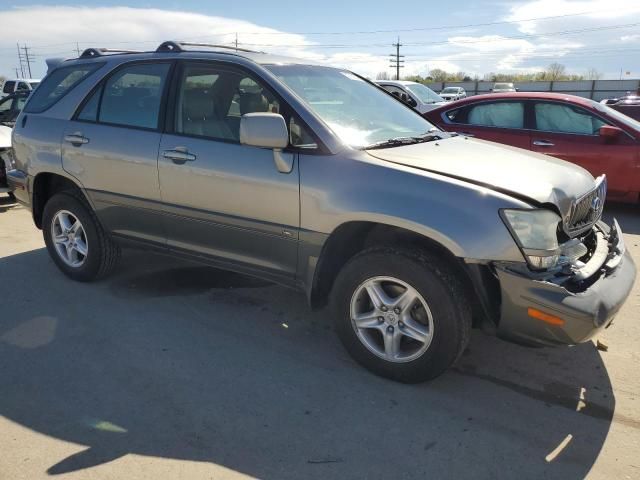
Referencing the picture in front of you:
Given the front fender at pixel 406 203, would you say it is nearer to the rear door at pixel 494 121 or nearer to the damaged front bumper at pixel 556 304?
the damaged front bumper at pixel 556 304

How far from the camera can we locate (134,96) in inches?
166

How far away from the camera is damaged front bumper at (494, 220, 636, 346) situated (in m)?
2.65

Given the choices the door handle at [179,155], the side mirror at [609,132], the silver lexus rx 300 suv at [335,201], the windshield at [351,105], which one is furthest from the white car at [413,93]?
the door handle at [179,155]

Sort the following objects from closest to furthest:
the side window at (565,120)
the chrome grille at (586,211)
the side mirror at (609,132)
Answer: the chrome grille at (586,211), the side mirror at (609,132), the side window at (565,120)

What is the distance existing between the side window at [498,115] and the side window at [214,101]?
4.72m

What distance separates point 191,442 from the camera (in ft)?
8.78

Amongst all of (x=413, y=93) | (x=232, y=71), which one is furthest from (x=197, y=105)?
(x=413, y=93)

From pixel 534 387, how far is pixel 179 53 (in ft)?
10.8

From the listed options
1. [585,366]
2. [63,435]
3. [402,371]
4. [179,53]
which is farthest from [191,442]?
[179,53]

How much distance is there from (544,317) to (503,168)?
94cm

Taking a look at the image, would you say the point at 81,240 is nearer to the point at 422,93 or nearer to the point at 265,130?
the point at 265,130

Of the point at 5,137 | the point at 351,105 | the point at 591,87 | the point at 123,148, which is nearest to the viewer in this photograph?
the point at 351,105

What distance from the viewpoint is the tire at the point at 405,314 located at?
115 inches

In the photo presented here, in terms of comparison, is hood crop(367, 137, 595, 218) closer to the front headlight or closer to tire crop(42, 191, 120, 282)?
the front headlight
